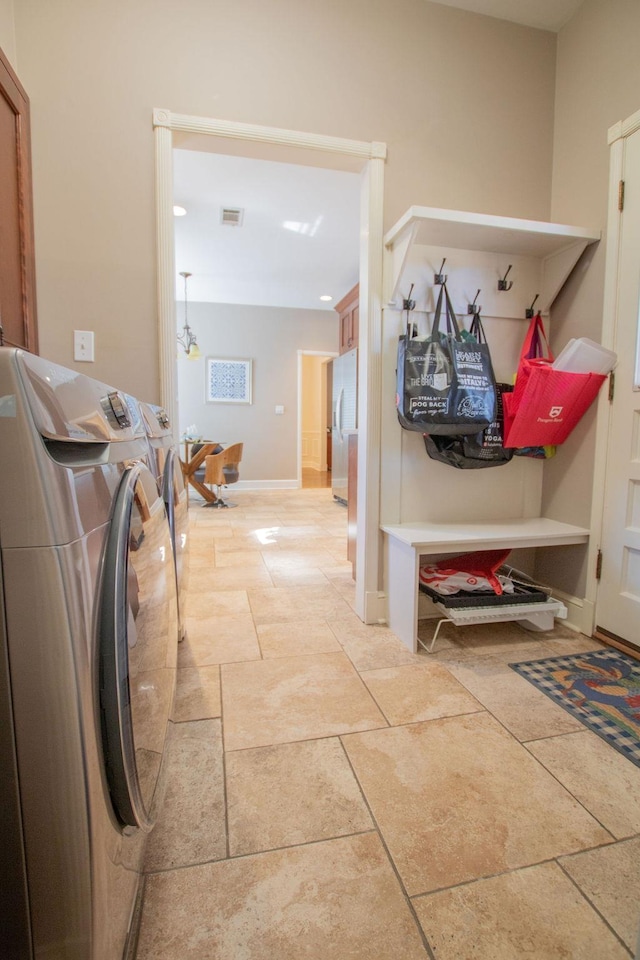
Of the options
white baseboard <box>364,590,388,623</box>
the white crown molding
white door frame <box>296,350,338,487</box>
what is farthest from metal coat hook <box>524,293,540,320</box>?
white door frame <box>296,350,338,487</box>

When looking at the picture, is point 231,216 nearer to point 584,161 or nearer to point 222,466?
point 222,466

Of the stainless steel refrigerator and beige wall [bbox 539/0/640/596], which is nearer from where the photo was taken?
beige wall [bbox 539/0/640/596]

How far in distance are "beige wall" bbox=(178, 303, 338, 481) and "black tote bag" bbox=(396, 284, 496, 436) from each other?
4.91 metres

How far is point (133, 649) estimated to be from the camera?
0.60 m

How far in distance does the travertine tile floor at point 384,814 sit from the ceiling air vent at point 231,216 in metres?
3.43

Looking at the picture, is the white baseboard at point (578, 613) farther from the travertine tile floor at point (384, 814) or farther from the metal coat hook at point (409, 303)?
the metal coat hook at point (409, 303)

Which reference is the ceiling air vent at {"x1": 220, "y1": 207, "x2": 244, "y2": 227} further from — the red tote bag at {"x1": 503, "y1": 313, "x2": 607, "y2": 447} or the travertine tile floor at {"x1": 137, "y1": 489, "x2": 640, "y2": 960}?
the travertine tile floor at {"x1": 137, "y1": 489, "x2": 640, "y2": 960}

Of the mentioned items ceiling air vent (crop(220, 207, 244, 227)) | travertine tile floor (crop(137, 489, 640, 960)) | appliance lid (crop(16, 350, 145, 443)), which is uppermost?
A: ceiling air vent (crop(220, 207, 244, 227))

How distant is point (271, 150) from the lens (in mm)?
1963

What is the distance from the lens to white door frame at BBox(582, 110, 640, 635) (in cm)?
187

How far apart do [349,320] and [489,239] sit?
3417 mm

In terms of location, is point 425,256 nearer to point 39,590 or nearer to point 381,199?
point 381,199

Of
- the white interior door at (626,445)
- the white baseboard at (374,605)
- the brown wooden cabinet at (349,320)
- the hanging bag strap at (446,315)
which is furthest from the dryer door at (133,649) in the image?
the brown wooden cabinet at (349,320)


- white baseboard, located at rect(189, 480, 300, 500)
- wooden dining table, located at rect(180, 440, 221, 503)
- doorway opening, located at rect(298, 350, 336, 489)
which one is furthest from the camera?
doorway opening, located at rect(298, 350, 336, 489)
